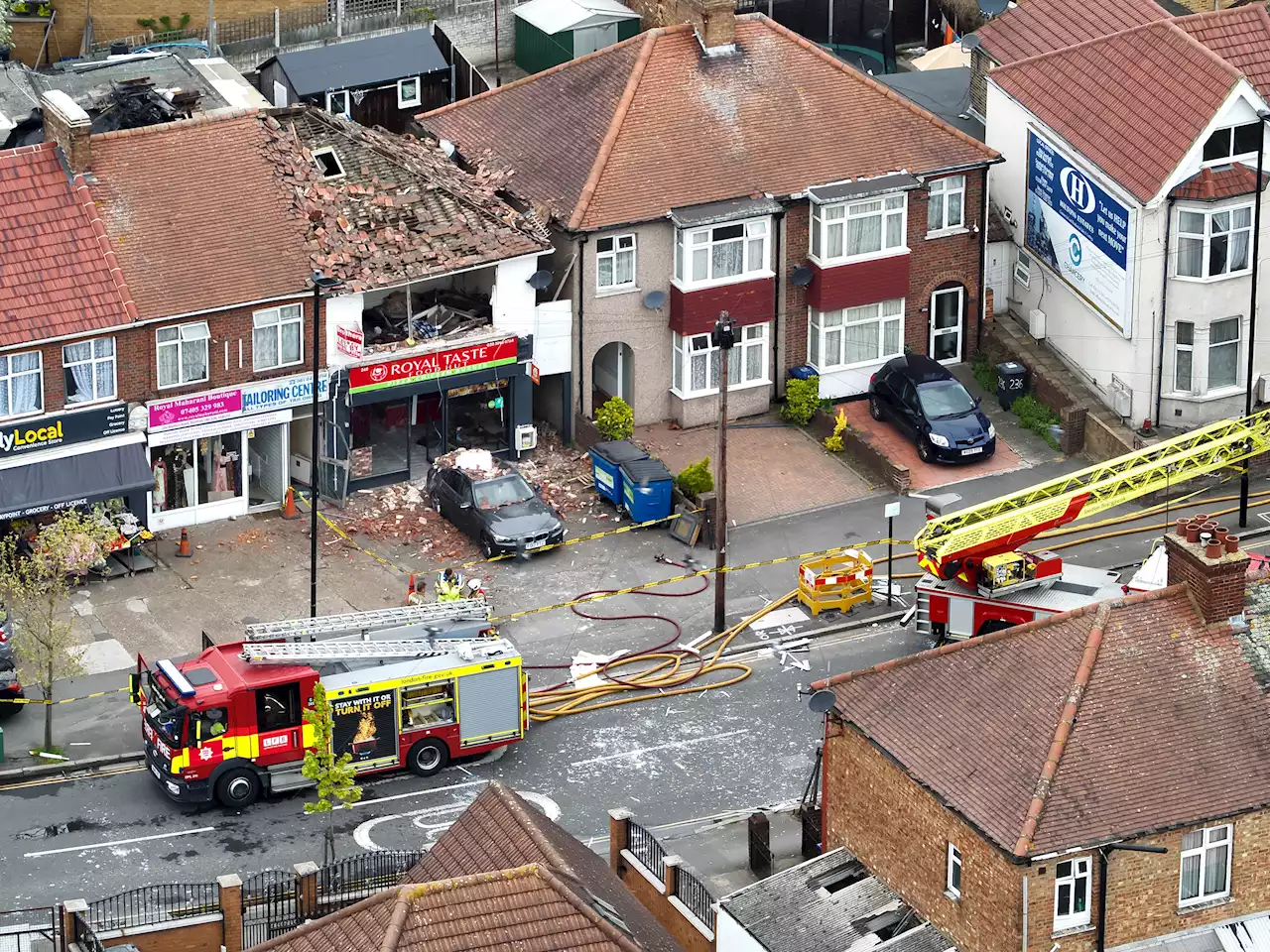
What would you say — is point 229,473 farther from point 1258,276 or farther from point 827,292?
point 1258,276

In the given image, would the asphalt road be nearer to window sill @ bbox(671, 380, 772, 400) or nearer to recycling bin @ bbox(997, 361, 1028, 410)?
window sill @ bbox(671, 380, 772, 400)

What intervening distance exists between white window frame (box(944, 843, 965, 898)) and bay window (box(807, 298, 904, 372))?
2449 cm

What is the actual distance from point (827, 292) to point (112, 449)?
55.1ft

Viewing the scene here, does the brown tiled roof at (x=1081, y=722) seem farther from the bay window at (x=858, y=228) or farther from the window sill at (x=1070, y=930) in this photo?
the bay window at (x=858, y=228)

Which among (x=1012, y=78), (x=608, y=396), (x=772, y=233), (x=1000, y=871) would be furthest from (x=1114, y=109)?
(x=1000, y=871)

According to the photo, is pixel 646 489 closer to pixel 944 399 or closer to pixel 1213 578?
pixel 944 399

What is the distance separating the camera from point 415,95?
78.1 meters

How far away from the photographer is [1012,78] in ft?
225

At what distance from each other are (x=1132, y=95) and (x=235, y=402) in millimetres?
20957

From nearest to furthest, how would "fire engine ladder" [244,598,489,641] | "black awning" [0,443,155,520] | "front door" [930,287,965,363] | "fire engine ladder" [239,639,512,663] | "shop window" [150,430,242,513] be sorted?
1. "fire engine ladder" [239,639,512,663]
2. "fire engine ladder" [244,598,489,641]
3. "black awning" [0,443,155,520]
4. "shop window" [150,430,242,513]
5. "front door" [930,287,965,363]

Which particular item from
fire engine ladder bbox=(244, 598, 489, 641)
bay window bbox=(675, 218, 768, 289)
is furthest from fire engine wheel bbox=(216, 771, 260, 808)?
bay window bbox=(675, 218, 768, 289)

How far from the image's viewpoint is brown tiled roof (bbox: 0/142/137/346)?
59594 millimetres

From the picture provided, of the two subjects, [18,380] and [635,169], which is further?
[635,169]

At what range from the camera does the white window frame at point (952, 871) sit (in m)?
44.4
